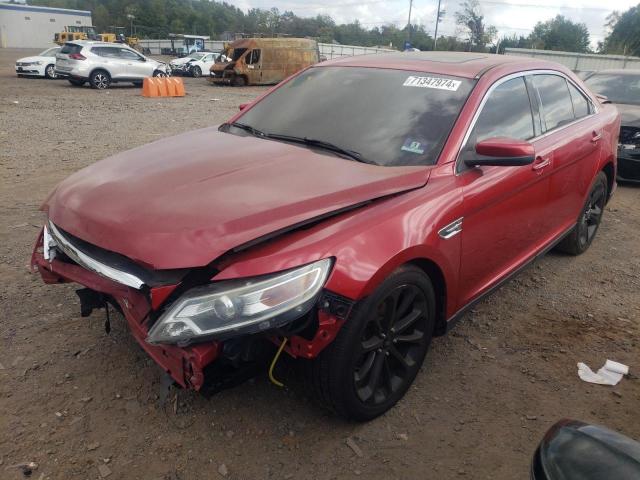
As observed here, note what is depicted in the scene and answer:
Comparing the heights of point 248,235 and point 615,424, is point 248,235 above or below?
above

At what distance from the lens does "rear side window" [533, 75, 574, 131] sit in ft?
11.9

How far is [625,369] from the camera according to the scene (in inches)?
119

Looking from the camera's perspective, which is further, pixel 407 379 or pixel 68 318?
pixel 68 318

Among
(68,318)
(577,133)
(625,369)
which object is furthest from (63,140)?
(625,369)

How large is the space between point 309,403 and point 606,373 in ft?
5.79

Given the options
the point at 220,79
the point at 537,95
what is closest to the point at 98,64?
the point at 220,79

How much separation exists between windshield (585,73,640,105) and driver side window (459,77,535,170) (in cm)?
548

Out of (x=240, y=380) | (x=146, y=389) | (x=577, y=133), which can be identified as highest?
(x=577, y=133)

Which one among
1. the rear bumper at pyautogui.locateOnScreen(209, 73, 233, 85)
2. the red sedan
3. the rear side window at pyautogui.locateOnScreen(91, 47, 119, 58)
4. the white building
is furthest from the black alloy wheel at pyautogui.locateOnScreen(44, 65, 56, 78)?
the white building

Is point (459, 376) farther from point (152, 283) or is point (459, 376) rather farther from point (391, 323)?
point (152, 283)

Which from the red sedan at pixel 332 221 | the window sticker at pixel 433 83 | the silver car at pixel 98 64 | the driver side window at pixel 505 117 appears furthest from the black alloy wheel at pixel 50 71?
the driver side window at pixel 505 117

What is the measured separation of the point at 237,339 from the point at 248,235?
41 centimetres

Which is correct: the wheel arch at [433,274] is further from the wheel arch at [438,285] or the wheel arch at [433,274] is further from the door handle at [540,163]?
the door handle at [540,163]

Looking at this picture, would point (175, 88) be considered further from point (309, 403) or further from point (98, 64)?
point (309, 403)
